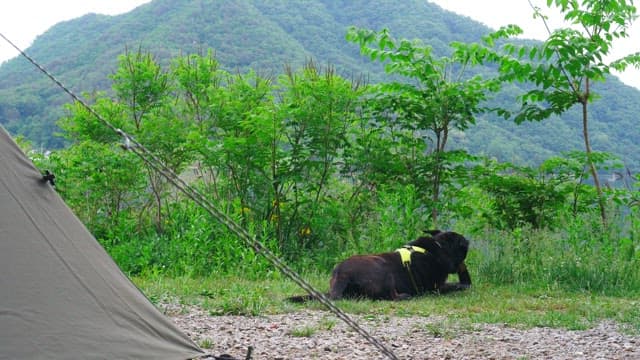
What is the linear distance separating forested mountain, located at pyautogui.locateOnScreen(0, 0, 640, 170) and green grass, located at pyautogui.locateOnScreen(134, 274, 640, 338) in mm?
3822

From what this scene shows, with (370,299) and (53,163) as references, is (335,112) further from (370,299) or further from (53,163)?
(53,163)

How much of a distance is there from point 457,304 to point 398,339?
5.24ft

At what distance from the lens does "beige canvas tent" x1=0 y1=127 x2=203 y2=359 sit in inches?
123

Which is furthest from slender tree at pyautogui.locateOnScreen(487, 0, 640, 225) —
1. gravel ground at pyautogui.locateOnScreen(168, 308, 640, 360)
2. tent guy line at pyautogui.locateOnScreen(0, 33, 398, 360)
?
tent guy line at pyautogui.locateOnScreen(0, 33, 398, 360)

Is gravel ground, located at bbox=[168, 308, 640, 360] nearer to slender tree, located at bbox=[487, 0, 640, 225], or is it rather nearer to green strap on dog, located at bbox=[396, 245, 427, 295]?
green strap on dog, located at bbox=[396, 245, 427, 295]

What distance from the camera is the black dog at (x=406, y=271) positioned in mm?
6656

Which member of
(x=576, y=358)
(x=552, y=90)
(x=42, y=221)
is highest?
(x=552, y=90)

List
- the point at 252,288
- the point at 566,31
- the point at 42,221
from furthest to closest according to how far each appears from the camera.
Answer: the point at 566,31 → the point at 252,288 → the point at 42,221

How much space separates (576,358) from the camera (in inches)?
178

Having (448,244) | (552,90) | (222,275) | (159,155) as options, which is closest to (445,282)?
(448,244)

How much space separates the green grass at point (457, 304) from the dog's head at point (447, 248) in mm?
306

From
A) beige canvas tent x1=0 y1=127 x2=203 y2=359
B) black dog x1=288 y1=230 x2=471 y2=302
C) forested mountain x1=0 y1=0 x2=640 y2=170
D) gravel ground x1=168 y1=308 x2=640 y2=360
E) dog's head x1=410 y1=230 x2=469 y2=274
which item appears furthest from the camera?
forested mountain x1=0 y1=0 x2=640 y2=170

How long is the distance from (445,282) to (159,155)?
421 centimetres

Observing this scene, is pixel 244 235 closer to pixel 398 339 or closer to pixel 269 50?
pixel 398 339
